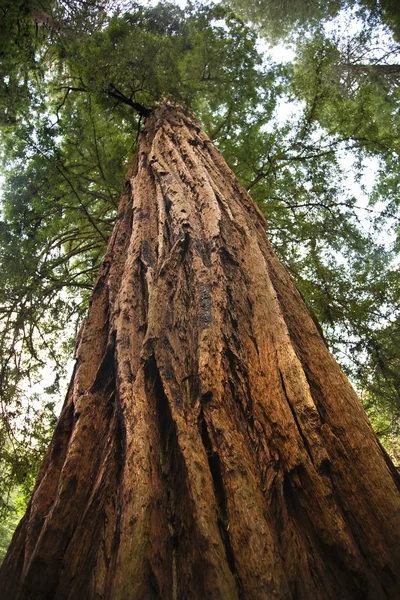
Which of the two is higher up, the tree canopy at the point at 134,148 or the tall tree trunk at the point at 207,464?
the tree canopy at the point at 134,148

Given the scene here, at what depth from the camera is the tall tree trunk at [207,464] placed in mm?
1089

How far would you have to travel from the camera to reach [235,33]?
5.33 metres

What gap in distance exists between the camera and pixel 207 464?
1.29m

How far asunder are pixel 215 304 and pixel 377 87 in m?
7.79

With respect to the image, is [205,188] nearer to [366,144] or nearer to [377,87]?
[366,144]

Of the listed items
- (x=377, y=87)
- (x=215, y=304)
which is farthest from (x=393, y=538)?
(x=377, y=87)

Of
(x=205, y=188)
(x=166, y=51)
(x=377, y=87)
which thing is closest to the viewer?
(x=205, y=188)

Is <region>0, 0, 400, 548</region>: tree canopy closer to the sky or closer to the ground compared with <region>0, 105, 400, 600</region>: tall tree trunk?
closer to the sky

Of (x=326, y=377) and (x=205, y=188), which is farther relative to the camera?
(x=205, y=188)

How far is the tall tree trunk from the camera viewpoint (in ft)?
3.57

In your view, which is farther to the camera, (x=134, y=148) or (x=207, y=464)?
(x=134, y=148)

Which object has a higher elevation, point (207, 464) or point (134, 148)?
point (134, 148)

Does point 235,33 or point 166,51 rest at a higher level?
point 235,33

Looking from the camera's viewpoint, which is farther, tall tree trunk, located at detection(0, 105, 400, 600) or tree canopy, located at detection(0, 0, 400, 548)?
tree canopy, located at detection(0, 0, 400, 548)
